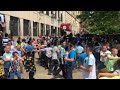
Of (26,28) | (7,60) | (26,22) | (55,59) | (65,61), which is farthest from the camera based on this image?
(26,22)

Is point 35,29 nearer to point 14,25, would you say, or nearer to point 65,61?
point 14,25

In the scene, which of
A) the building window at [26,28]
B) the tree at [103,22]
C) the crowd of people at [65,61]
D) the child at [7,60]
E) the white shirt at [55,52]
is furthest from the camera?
the building window at [26,28]

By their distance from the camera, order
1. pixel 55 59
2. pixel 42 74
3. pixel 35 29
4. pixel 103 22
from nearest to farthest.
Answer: pixel 55 59 < pixel 42 74 < pixel 103 22 < pixel 35 29

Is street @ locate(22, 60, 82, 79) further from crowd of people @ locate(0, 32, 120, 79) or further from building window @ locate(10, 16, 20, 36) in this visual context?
building window @ locate(10, 16, 20, 36)

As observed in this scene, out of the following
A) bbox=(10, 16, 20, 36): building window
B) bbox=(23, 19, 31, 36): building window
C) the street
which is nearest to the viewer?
the street

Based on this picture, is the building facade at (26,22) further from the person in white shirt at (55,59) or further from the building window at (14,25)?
the person in white shirt at (55,59)

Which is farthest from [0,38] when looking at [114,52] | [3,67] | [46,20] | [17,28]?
[46,20]

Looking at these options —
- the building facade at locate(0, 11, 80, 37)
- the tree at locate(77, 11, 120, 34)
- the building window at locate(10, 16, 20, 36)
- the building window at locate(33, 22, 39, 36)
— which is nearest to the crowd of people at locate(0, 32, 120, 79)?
the tree at locate(77, 11, 120, 34)

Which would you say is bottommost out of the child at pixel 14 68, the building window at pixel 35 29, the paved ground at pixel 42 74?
the paved ground at pixel 42 74

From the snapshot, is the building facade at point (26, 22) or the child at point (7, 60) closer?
the child at point (7, 60)

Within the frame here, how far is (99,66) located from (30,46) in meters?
4.23

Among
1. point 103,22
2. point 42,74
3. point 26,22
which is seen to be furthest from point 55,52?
point 26,22

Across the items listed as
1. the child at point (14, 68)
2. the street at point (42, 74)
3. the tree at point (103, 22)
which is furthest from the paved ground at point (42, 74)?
the tree at point (103, 22)
